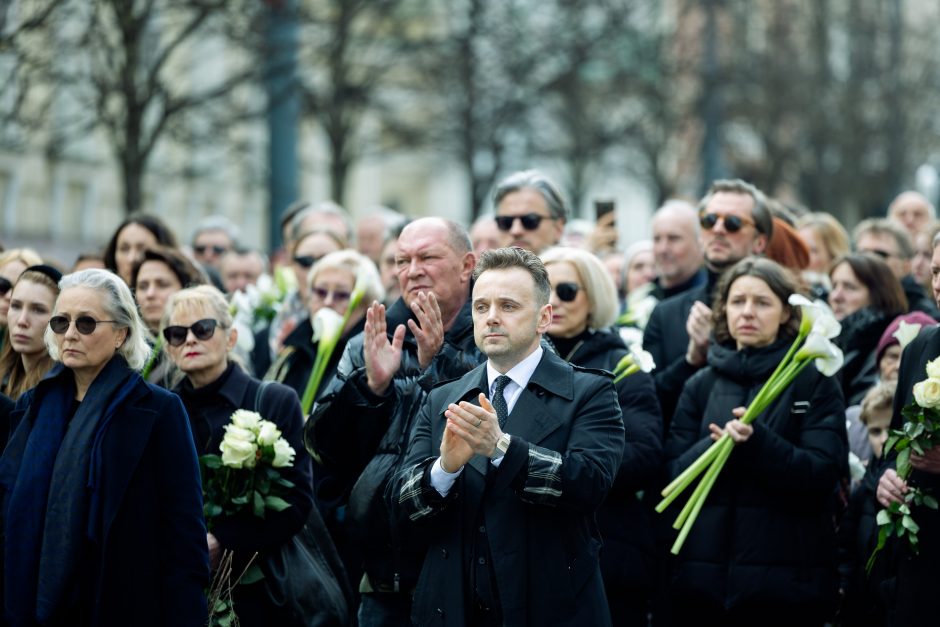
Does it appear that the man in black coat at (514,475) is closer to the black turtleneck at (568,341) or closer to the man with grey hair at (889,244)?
the black turtleneck at (568,341)

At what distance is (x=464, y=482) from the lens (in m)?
5.82

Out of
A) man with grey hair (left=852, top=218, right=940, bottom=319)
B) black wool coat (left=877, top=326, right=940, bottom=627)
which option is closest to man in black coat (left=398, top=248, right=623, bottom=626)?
black wool coat (left=877, top=326, right=940, bottom=627)

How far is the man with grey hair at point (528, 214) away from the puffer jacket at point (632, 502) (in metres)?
1.39

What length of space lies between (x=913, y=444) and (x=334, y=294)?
3753 millimetres

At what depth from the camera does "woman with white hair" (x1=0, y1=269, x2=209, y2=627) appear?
605 cm

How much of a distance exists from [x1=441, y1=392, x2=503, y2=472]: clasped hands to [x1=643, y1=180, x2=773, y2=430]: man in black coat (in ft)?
10.5

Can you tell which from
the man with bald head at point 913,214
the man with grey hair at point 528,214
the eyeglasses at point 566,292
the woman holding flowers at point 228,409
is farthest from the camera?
the man with bald head at point 913,214

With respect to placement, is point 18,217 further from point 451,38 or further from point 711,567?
point 711,567

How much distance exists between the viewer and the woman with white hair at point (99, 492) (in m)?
6.05

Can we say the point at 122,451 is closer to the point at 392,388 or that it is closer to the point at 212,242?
the point at 392,388

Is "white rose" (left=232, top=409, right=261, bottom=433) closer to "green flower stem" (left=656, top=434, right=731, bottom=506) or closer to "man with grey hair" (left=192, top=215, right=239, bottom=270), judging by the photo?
"green flower stem" (left=656, top=434, right=731, bottom=506)

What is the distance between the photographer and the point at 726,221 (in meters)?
8.98

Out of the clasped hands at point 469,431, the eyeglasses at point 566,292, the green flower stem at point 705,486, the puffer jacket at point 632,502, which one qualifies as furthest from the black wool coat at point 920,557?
the clasped hands at point 469,431

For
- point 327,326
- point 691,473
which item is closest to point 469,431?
point 691,473
